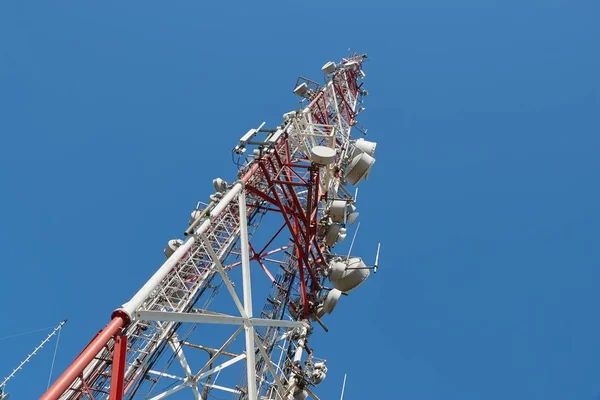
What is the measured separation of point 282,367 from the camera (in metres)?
17.3

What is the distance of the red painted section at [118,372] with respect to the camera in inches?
292

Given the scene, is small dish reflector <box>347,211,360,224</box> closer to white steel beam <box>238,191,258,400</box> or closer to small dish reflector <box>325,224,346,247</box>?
small dish reflector <box>325,224,346,247</box>

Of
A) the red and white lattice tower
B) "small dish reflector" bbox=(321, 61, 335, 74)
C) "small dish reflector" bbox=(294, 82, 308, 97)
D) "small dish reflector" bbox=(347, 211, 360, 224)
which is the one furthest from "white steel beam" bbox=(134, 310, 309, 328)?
"small dish reflector" bbox=(321, 61, 335, 74)

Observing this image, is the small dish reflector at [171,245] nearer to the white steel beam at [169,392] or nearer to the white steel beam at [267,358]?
the white steel beam at [169,392]

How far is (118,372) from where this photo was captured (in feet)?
24.7

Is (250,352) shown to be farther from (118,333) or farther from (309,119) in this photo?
(309,119)

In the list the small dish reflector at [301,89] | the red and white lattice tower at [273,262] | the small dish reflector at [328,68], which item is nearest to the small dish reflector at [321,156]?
the red and white lattice tower at [273,262]

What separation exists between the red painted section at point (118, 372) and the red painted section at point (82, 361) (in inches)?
8.9

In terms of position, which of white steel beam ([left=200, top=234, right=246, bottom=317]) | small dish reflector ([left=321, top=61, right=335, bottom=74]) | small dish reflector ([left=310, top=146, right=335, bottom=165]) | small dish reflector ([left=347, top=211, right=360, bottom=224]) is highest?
small dish reflector ([left=321, top=61, right=335, bottom=74])

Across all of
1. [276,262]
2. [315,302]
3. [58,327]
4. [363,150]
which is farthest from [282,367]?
[58,327]

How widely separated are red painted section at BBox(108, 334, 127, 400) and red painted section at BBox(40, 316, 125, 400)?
0.23 metres

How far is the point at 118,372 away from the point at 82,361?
672mm

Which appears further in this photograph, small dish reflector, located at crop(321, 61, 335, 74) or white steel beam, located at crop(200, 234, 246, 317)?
small dish reflector, located at crop(321, 61, 335, 74)

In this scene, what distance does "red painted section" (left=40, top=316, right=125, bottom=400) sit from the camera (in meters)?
6.54
